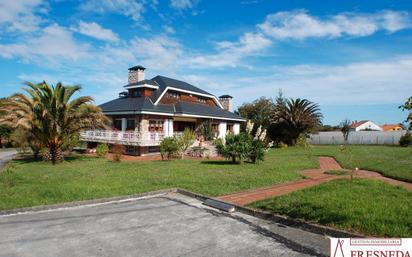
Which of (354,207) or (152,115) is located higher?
(152,115)

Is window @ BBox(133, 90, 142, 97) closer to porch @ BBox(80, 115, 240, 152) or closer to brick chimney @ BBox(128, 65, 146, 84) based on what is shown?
brick chimney @ BBox(128, 65, 146, 84)

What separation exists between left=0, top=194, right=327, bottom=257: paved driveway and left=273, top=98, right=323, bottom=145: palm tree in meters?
28.3

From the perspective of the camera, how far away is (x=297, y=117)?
113 ft

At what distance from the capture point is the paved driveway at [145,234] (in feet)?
17.1

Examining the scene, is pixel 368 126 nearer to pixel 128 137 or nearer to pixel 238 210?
pixel 128 137

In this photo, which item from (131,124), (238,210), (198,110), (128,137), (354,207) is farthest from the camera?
(198,110)

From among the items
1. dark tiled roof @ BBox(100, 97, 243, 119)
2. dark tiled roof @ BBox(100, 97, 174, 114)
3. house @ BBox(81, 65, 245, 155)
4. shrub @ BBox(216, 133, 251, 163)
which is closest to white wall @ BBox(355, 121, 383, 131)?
house @ BBox(81, 65, 245, 155)

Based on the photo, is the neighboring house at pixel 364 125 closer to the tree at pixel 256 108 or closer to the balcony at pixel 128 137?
the tree at pixel 256 108

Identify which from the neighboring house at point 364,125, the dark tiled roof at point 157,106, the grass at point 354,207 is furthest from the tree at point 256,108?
the neighboring house at point 364,125

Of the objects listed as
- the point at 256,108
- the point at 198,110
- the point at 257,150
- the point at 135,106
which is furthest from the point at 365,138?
the point at 257,150

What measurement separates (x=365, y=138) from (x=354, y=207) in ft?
141

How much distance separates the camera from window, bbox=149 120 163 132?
27.1m

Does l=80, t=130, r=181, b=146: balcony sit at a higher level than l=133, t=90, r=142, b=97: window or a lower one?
lower

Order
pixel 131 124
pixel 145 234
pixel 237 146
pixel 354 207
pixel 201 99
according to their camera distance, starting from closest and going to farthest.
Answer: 1. pixel 145 234
2. pixel 354 207
3. pixel 237 146
4. pixel 131 124
5. pixel 201 99
